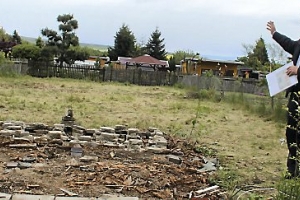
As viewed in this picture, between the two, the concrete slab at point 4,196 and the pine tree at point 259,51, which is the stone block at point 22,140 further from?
the pine tree at point 259,51

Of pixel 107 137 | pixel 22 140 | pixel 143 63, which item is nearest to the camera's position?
pixel 22 140

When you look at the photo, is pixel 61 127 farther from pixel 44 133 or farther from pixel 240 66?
pixel 240 66

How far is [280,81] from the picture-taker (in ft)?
12.1

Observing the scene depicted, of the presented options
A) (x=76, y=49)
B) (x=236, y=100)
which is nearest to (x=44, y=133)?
(x=236, y=100)

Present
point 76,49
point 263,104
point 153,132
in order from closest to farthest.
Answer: point 153,132 → point 263,104 → point 76,49

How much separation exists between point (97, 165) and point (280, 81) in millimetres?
1991

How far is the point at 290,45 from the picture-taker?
13.2 feet

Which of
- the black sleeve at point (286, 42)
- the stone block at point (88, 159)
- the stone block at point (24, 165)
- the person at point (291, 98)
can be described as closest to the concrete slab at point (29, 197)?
the stone block at point (24, 165)

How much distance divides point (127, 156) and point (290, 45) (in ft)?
7.43

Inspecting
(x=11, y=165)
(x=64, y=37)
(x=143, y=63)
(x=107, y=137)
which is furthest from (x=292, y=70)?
(x=143, y=63)

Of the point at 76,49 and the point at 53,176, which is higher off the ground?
the point at 76,49

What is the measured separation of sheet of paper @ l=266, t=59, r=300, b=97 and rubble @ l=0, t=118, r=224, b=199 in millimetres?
1075

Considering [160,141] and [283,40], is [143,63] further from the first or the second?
[283,40]

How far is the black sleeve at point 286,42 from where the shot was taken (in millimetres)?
4001
